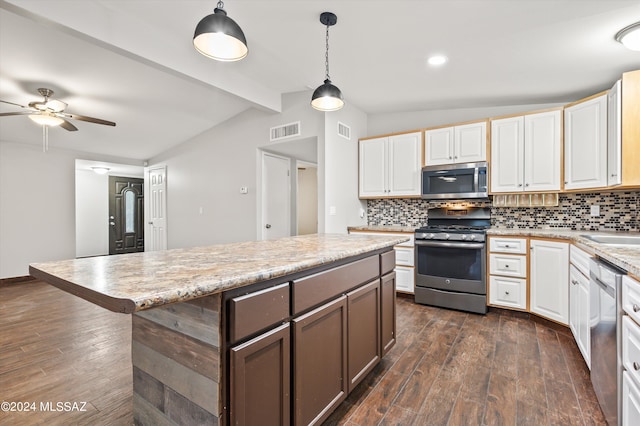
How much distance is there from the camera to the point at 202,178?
17.5ft

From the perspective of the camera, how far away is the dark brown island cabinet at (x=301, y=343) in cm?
108

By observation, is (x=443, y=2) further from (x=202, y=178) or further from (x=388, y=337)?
(x=202, y=178)

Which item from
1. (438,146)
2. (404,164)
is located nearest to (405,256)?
(404,164)

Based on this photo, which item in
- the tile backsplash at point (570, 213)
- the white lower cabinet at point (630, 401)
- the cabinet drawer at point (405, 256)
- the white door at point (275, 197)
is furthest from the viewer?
the white door at point (275, 197)

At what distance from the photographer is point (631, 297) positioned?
4.35 feet

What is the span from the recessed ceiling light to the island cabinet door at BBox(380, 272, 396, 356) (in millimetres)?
2016

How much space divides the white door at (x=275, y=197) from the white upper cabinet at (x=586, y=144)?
3.56 meters

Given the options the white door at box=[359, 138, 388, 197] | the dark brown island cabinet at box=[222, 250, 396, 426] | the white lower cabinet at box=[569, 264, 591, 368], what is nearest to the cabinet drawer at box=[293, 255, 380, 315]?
the dark brown island cabinet at box=[222, 250, 396, 426]

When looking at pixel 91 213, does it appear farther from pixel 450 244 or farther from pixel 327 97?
pixel 450 244

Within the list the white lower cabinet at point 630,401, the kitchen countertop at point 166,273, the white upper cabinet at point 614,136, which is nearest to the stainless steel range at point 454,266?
the white upper cabinet at point 614,136

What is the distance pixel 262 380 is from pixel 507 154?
3521 mm

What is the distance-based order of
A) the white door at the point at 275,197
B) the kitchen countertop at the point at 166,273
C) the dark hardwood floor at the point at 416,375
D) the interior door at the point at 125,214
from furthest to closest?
the interior door at the point at 125,214
the white door at the point at 275,197
the dark hardwood floor at the point at 416,375
the kitchen countertop at the point at 166,273

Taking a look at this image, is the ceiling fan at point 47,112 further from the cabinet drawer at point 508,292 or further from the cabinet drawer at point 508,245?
the cabinet drawer at point 508,292

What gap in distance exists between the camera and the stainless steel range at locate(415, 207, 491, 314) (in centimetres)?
332
